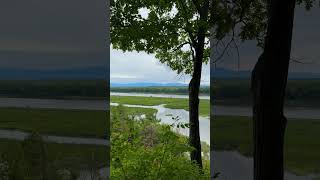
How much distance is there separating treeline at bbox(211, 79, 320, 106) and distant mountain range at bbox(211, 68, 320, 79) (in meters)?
0.03

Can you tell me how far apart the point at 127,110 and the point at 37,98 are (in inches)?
201

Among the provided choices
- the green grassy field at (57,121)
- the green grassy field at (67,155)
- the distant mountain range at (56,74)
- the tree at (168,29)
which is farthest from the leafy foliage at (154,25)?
the green grassy field at (67,155)

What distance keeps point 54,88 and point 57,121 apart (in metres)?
0.28

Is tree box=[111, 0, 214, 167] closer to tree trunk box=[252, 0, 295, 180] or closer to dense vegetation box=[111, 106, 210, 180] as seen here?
dense vegetation box=[111, 106, 210, 180]

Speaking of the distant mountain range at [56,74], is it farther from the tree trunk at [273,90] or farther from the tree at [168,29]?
the tree at [168,29]

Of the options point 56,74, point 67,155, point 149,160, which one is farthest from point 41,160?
point 149,160

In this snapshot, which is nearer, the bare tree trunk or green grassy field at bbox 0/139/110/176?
green grassy field at bbox 0/139/110/176

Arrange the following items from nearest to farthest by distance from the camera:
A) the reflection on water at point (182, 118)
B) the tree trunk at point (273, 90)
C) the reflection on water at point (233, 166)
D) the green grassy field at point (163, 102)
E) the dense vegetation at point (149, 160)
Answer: the tree trunk at point (273, 90), the reflection on water at point (233, 166), the dense vegetation at point (149, 160), the reflection on water at point (182, 118), the green grassy field at point (163, 102)

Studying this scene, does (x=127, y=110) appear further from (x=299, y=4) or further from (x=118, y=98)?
(x=299, y=4)

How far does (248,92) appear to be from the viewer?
4.16m

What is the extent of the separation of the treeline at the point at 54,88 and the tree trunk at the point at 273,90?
1.50 meters

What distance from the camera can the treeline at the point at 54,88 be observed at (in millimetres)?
3768

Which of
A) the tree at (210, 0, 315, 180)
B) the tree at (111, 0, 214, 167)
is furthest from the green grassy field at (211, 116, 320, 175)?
the tree at (111, 0, 214, 167)

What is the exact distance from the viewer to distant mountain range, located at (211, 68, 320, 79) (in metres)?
3.92
